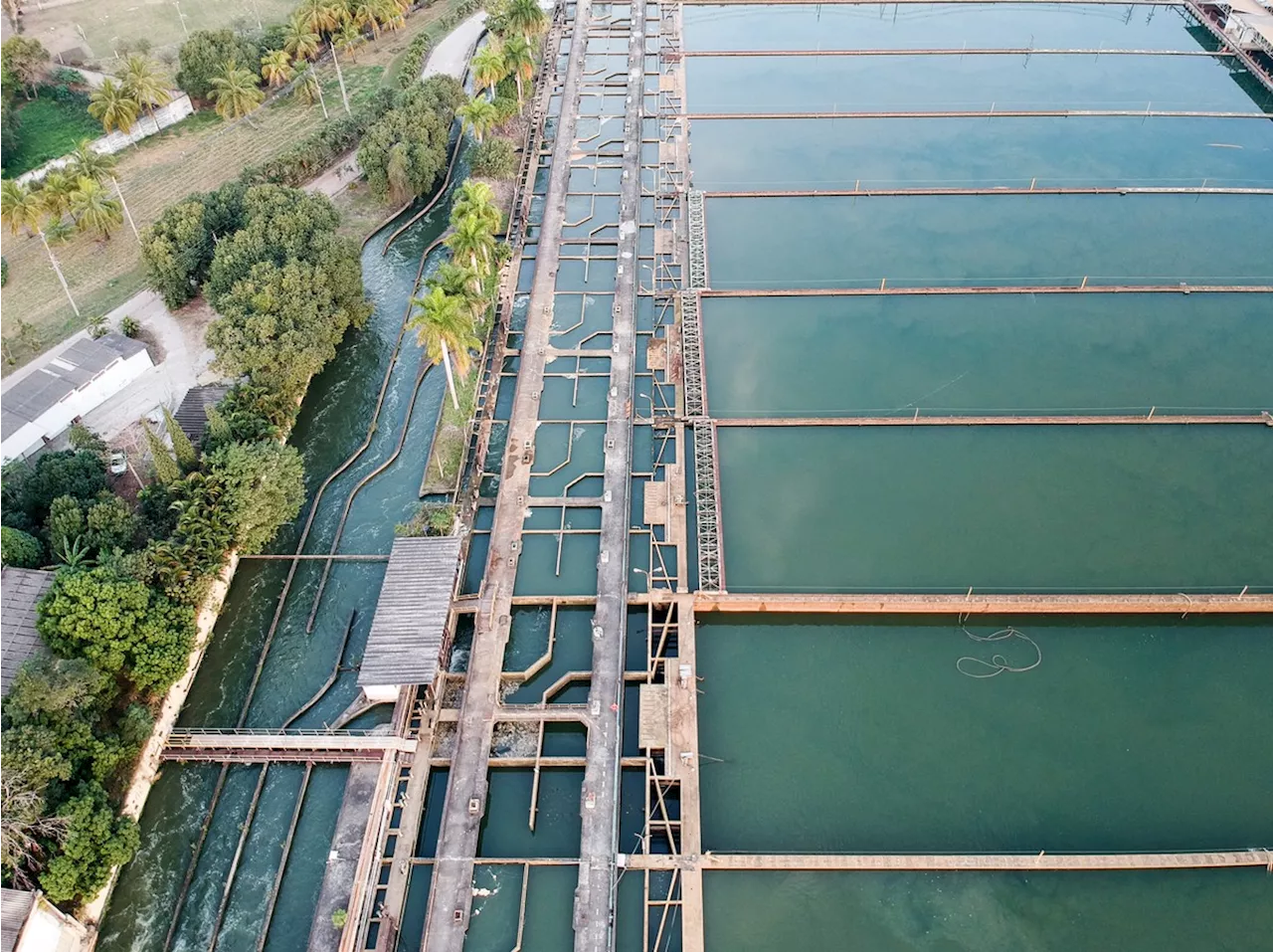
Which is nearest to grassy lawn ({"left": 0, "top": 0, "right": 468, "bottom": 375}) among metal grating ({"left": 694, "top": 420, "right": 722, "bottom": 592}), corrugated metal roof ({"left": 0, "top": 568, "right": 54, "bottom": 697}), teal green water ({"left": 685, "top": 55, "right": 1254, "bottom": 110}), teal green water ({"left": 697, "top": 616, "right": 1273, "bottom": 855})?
corrugated metal roof ({"left": 0, "top": 568, "right": 54, "bottom": 697})

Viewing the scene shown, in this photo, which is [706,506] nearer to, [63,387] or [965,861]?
[965,861]

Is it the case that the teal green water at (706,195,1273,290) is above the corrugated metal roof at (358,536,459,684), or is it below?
above

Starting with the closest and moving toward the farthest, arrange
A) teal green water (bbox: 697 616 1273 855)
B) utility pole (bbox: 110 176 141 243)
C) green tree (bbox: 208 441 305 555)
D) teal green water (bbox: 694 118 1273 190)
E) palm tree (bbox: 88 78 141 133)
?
teal green water (bbox: 697 616 1273 855), green tree (bbox: 208 441 305 555), utility pole (bbox: 110 176 141 243), teal green water (bbox: 694 118 1273 190), palm tree (bbox: 88 78 141 133)

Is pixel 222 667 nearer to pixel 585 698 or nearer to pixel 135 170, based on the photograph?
pixel 585 698

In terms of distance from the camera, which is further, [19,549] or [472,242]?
[472,242]

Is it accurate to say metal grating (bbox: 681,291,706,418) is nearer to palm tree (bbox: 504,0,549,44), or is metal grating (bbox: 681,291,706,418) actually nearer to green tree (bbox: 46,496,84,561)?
green tree (bbox: 46,496,84,561)

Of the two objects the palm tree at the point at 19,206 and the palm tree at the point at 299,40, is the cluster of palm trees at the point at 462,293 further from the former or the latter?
the palm tree at the point at 299,40

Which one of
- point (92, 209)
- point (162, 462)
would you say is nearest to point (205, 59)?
point (92, 209)
